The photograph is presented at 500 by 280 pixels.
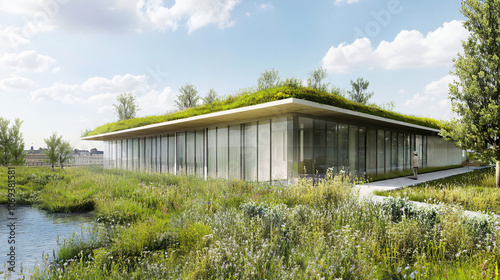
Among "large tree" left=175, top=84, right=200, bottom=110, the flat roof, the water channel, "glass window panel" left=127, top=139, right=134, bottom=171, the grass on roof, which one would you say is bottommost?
the water channel

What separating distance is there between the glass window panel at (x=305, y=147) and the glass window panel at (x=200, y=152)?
7.64 metres

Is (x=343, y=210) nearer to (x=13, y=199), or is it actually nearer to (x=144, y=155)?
(x=13, y=199)

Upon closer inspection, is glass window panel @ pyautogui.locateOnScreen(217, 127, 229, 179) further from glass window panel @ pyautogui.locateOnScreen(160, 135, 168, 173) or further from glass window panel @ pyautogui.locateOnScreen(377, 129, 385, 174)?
glass window panel @ pyautogui.locateOnScreen(377, 129, 385, 174)

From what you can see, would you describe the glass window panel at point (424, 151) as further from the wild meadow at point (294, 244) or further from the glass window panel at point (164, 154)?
the glass window panel at point (164, 154)

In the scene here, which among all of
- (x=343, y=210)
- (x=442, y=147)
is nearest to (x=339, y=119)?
(x=343, y=210)

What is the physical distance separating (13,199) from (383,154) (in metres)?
19.5

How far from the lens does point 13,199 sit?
460 inches

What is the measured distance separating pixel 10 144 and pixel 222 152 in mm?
19682

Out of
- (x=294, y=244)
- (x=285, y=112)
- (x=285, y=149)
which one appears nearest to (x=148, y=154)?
(x=285, y=149)

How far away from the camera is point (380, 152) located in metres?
18.8

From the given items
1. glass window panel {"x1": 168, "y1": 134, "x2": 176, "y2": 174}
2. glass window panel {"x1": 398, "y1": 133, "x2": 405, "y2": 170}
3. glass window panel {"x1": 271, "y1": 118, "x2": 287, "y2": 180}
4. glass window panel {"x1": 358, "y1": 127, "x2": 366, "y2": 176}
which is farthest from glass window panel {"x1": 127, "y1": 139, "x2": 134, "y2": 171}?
glass window panel {"x1": 398, "y1": 133, "x2": 405, "y2": 170}

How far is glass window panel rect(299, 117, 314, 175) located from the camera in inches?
514

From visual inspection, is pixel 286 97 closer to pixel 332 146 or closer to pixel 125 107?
pixel 332 146

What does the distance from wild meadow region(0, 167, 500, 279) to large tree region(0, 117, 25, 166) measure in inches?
878
